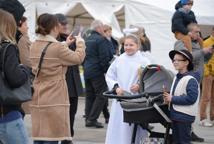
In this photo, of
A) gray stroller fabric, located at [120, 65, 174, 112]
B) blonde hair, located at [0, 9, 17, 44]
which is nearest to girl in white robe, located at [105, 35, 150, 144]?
gray stroller fabric, located at [120, 65, 174, 112]

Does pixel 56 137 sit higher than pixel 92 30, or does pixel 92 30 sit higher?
pixel 92 30

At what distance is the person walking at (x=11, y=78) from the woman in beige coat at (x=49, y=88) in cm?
174

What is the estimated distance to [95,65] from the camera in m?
10.7

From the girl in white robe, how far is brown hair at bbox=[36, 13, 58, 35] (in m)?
1.06

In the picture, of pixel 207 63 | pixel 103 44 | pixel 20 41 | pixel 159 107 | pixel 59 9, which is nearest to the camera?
pixel 20 41

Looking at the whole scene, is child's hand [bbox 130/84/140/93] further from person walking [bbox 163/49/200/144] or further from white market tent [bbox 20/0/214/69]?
white market tent [bbox 20/0/214/69]

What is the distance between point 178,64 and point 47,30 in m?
1.54

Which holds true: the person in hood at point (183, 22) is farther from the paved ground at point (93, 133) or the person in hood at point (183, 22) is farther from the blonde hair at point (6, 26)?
the blonde hair at point (6, 26)

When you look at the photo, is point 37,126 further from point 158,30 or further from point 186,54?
point 158,30

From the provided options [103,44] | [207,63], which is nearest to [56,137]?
[103,44]

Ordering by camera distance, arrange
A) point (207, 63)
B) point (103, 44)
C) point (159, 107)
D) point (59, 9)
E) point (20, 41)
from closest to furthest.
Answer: point (20, 41), point (159, 107), point (103, 44), point (207, 63), point (59, 9)

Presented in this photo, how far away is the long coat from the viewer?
21.8 feet

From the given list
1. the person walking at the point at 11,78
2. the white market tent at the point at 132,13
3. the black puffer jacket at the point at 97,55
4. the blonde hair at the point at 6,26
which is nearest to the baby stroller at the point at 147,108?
the person walking at the point at 11,78

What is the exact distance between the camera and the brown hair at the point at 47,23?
6.68m
